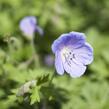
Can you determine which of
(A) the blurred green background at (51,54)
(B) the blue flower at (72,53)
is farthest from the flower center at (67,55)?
(A) the blurred green background at (51,54)

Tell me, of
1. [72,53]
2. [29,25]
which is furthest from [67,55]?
[29,25]

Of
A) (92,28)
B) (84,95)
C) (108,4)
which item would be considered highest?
(108,4)

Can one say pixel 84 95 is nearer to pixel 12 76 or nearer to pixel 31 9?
pixel 12 76

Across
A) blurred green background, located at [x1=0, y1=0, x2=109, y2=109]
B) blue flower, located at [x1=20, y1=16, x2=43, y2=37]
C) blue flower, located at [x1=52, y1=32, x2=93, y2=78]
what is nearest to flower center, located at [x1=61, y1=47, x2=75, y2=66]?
blue flower, located at [x1=52, y1=32, x2=93, y2=78]

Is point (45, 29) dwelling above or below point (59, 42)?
above

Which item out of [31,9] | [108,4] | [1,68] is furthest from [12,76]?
[108,4]

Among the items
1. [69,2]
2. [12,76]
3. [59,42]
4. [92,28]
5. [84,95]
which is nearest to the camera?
[59,42]

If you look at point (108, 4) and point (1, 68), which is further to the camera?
point (108, 4)
